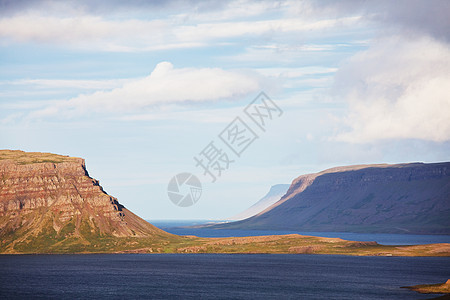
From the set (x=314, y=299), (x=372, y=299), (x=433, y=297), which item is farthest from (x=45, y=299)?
(x=433, y=297)

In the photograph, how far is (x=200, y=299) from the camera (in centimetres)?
19875

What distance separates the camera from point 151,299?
19825cm

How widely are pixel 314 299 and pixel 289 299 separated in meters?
8.10

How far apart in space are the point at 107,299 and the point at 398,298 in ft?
307

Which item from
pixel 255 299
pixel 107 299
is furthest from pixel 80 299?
pixel 255 299

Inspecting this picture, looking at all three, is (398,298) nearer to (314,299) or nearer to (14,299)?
(314,299)

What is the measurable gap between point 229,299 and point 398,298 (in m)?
54.1

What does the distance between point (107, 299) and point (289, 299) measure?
193 feet

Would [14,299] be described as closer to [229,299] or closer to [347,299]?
[229,299]

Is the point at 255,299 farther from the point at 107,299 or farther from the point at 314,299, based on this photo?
the point at 107,299

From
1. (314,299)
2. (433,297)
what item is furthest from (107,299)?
(433,297)

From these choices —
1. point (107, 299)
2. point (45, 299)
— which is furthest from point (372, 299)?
point (45, 299)

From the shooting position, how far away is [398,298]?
648 ft

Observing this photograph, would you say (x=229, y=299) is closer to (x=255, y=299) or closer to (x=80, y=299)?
(x=255, y=299)
